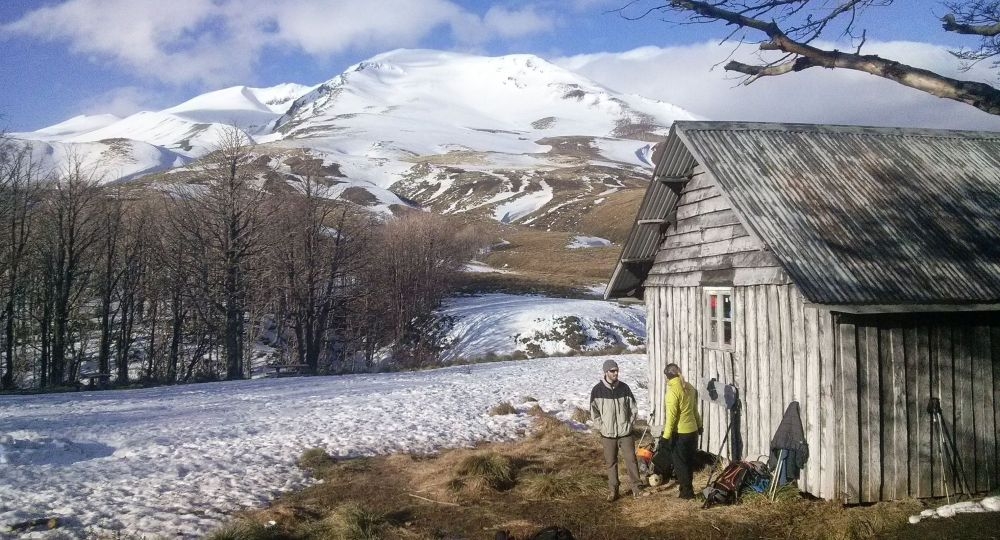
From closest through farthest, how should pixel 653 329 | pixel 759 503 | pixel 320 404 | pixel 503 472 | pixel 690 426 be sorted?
1. pixel 759 503
2. pixel 690 426
3. pixel 503 472
4. pixel 653 329
5. pixel 320 404

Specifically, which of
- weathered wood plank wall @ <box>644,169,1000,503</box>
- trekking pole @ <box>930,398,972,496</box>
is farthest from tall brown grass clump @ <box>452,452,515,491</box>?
trekking pole @ <box>930,398,972,496</box>

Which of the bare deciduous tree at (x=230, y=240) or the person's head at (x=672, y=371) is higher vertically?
the bare deciduous tree at (x=230, y=240)

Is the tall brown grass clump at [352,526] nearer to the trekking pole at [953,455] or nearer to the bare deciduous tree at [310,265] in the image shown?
the trekking pole at [953,455]

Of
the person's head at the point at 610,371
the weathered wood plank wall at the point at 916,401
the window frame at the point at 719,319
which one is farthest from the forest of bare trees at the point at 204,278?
the weathered wood plank wall at the point at 916,401

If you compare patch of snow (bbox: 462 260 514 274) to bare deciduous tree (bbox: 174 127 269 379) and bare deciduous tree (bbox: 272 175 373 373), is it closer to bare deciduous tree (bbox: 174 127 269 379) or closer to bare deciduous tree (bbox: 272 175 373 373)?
bare deciduous tree (bbox: 272 175 373 373)

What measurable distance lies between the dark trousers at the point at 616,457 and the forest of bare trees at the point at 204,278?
76.4ft

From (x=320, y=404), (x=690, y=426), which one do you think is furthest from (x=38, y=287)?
(x=690, y=426)

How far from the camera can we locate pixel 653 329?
14.1m

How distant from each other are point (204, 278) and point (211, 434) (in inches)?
800

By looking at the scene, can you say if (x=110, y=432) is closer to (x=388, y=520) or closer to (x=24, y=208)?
(x=388, y=520)

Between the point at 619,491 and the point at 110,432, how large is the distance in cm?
960

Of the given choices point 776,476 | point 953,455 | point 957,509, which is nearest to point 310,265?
point 776,476

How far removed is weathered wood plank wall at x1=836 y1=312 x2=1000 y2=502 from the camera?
359 inches

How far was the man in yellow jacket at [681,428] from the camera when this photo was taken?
10.1 meters
